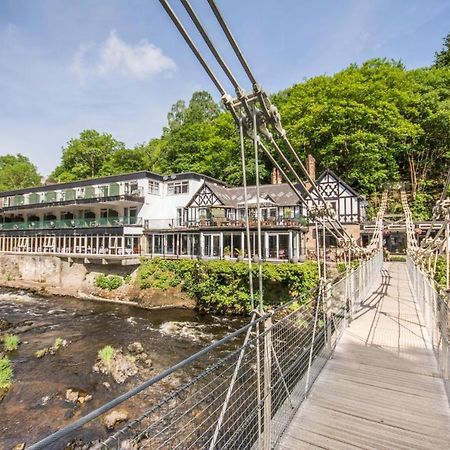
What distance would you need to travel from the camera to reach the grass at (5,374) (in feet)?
30.8

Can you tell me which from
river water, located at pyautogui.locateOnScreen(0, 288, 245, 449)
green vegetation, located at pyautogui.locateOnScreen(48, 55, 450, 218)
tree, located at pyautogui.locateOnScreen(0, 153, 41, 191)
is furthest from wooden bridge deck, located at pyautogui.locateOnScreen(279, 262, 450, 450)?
tree, located at pyautogui.locateOnScreen(0, 153, 41, 191)

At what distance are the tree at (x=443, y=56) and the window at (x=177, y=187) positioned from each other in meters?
33.6

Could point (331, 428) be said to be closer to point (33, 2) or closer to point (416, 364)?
point (416, 364)

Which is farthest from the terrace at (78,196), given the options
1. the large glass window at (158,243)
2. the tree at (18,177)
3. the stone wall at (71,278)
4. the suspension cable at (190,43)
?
the tree at (18,177)

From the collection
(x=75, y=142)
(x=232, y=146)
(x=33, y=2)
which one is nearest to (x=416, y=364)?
(x=33, y=2)

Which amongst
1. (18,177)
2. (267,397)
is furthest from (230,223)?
(18,177)

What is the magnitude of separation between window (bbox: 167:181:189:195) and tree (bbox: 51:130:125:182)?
2185 centimetres

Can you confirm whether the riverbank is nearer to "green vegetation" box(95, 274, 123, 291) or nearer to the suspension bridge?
"green vegetation" box(95, 274, 123, 291)

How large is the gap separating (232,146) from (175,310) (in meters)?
22.8

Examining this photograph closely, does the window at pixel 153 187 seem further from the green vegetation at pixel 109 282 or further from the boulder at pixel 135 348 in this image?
the boulder at pixel 135 348

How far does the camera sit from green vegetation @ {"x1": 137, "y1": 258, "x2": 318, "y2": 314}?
1655cm

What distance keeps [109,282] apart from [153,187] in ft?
32.6

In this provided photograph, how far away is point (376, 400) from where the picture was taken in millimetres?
4277

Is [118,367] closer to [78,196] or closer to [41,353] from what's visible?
[41,353]
